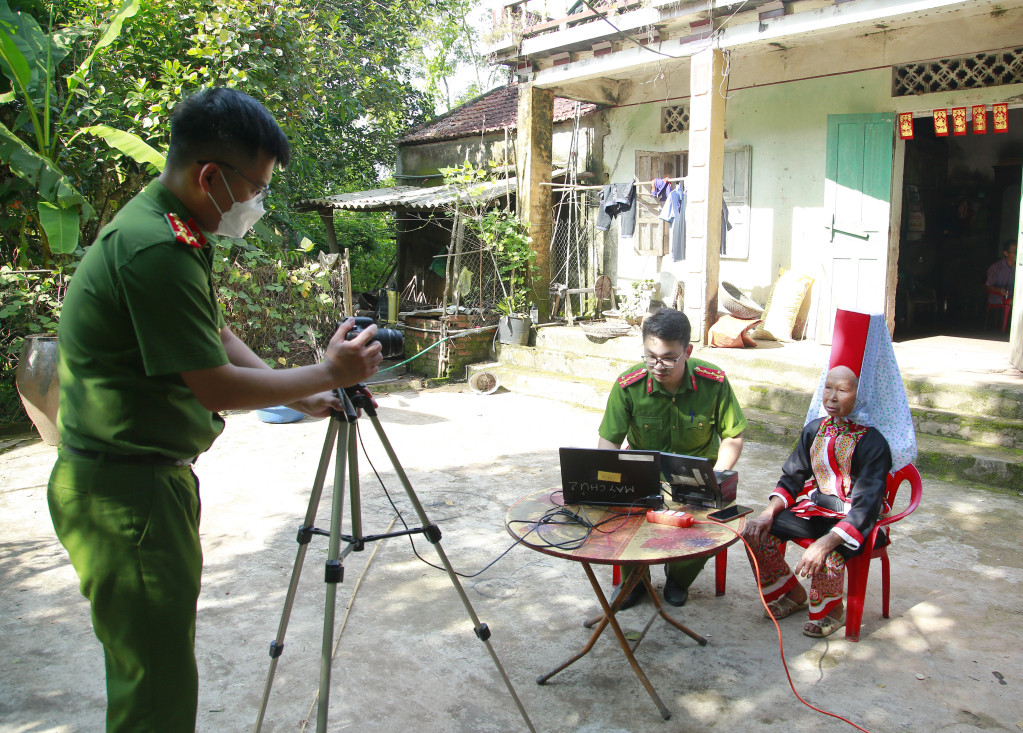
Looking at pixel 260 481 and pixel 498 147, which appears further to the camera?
pixel 498 147

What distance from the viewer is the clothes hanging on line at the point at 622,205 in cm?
925

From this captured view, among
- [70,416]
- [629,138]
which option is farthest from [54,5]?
[70,416]

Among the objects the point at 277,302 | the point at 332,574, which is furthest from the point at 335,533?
the point at 277,302

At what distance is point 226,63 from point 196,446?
792 centimetres

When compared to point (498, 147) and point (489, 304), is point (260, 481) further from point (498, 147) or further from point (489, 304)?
point (498, 147)

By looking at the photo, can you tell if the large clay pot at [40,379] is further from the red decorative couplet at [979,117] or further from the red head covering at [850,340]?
the red decorative couplet at [979,117]

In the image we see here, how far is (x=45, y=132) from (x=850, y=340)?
709 centimetres

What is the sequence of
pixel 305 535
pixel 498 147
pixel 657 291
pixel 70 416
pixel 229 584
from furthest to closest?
pixel 498 147 < pixel 657 291 < pixel 229 584 < pixel 305 535 < pixel 70 416

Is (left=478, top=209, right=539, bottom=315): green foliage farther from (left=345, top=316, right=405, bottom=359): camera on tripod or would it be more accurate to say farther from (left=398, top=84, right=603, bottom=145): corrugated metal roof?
(left=345, top=316, right=405, bottom=359): camera on tripod

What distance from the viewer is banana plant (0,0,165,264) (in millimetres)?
6387

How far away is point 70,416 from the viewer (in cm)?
178

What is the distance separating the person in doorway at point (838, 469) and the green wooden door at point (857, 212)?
5126 mm

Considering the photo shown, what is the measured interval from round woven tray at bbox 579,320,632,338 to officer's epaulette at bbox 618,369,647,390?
5.33 metres

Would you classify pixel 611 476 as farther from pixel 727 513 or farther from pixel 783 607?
pixel 783 607
